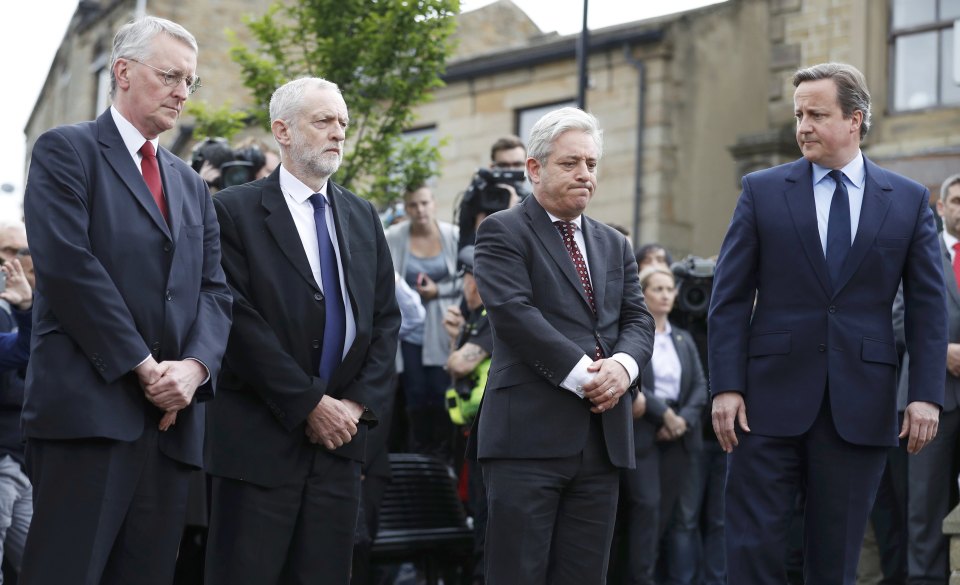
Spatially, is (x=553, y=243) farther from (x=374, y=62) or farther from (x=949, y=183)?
(x=374, y=62)

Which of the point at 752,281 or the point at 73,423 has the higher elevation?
the point at 752,281

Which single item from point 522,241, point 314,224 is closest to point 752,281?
point 522,241

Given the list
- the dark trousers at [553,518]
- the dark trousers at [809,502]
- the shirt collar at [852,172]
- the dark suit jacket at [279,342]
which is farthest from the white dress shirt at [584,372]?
the shirt collar at [852,172]

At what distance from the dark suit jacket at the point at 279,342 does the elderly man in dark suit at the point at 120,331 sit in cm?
31

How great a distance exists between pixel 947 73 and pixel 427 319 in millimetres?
10149

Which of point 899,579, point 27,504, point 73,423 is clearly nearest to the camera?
point 73,423

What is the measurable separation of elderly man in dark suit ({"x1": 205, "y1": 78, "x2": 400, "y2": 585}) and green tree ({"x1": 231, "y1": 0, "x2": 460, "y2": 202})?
21.9 feet

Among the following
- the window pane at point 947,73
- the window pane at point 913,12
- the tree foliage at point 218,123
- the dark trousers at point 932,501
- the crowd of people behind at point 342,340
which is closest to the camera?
the crowd of people behind at point 342,340

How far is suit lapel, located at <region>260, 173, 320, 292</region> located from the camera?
5.23m

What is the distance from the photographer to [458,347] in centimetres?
798

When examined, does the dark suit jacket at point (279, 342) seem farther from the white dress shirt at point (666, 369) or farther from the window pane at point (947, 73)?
the window pane at point (947, 73)

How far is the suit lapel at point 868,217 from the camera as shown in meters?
5.27

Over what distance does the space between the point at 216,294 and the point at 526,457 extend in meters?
1.29

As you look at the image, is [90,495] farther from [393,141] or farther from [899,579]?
[393,141]
